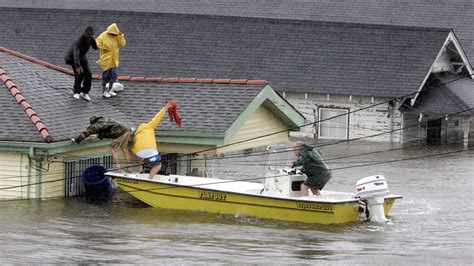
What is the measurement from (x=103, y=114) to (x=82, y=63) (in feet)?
4.02

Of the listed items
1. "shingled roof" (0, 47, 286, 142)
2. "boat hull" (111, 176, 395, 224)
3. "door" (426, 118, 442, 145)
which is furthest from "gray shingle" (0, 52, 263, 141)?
"door" (426, 118, 442, 145)

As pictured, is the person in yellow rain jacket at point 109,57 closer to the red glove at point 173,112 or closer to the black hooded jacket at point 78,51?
the black hooded jacket at point 78,51

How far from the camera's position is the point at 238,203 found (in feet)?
91.2

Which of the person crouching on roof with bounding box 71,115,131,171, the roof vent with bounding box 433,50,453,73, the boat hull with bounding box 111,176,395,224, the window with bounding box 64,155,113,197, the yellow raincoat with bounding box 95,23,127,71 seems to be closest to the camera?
the boat hull with bounding box 111,176,395,224

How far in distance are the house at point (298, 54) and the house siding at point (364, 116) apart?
0.03m

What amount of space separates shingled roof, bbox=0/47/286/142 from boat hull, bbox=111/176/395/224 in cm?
195

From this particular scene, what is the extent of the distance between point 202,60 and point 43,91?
19816 mm

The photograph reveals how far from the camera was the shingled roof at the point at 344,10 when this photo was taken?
182 feet

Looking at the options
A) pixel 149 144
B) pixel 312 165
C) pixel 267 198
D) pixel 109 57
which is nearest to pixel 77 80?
pixel 109 57

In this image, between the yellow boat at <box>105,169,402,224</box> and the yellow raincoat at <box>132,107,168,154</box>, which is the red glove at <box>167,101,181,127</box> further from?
the yellow boat at <box>105,169,402,224</box>

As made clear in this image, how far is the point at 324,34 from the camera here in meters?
50.2

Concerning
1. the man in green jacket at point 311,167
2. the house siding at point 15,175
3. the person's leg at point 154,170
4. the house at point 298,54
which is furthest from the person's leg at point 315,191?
the house at point 298,54

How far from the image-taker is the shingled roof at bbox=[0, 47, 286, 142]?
1129 inches

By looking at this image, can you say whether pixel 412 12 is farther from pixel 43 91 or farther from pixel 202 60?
pixel 43 91
